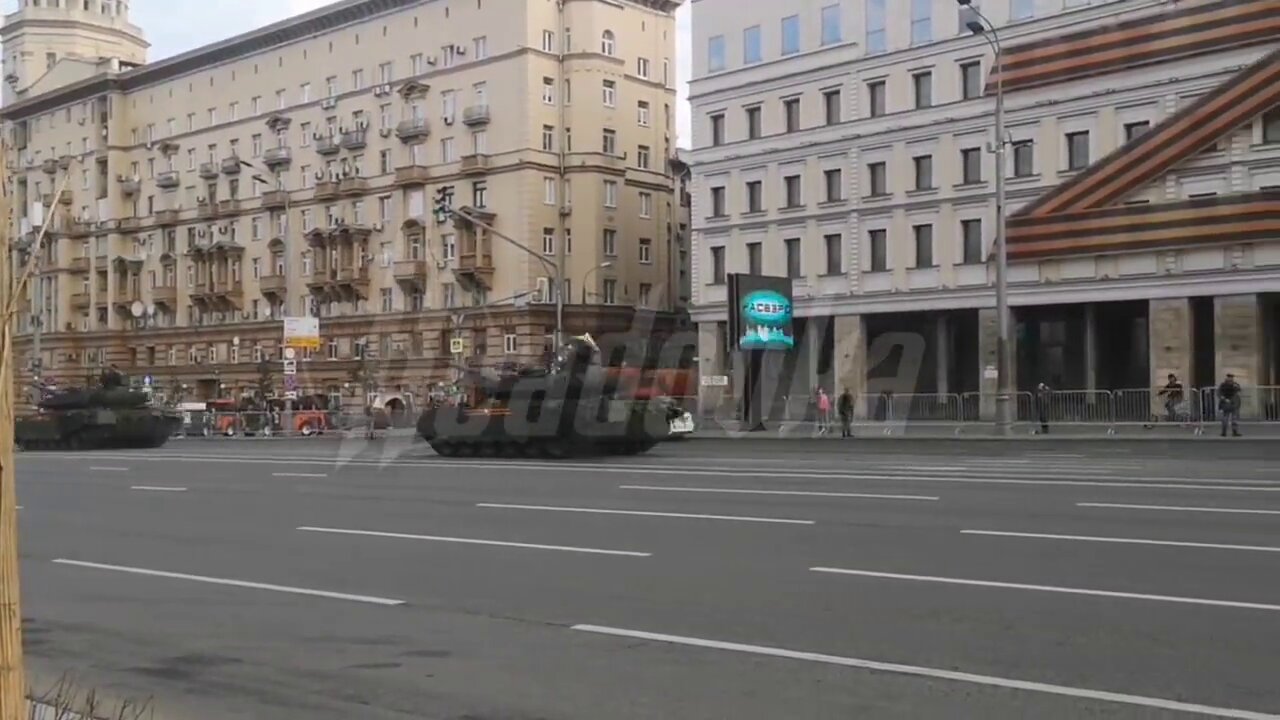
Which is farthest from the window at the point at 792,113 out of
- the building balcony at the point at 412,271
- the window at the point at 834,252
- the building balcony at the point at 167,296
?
the building balcony at the point at 167,296

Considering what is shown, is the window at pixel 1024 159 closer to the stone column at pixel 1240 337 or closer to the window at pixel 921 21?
the window at pixel 921 21

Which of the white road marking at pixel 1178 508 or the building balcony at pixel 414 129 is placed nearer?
the white road marking at pixel 1178 508

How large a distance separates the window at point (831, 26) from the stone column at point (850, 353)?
1044cm

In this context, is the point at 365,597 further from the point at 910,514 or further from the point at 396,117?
the point at 396,117

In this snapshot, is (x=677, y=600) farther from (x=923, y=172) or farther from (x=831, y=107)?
(x=831, y=107)

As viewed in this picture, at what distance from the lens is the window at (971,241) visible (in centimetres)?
4844

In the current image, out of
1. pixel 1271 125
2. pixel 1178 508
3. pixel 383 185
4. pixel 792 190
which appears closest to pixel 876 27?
pixel 792 190

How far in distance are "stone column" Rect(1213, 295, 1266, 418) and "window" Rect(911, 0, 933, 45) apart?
14135mm

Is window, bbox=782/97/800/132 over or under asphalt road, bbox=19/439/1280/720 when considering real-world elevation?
over

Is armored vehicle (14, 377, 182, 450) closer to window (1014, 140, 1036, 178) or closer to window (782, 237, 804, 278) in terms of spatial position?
window (782, 237, 804, 278)

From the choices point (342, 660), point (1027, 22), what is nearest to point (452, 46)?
point (1027, 22)

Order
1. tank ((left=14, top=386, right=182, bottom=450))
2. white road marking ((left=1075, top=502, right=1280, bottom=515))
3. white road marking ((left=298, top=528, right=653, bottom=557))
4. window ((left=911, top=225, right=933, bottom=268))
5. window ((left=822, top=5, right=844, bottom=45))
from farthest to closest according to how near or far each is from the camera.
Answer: window ((left=822, top=5, right=844, bottom=45)) < window ((left=911, top=225, right=933, bottom=268)) < tank ((left=14, top=386, right=182, bottom=450)) < white road marking ((left=1075, top=502, right=1280, bottom=515)) < white road marking ((left=298, top=528, right=653, bottom=557))

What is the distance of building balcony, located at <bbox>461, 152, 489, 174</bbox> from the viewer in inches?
2574

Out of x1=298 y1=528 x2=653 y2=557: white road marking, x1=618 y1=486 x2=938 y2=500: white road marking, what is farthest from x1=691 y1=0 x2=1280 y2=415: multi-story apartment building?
x1=298 y1=528 x2=653 y2=557: white road marking
